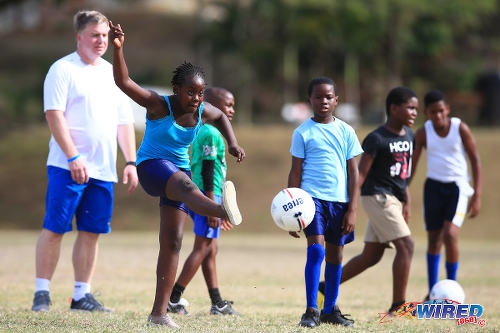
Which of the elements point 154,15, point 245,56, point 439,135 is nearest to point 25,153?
point 245,56

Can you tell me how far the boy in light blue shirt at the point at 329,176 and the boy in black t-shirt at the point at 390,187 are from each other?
0.92 meters

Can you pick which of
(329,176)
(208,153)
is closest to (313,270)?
(329,176)

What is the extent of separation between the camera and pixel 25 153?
32625 mm

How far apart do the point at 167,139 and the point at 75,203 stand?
1.73 m

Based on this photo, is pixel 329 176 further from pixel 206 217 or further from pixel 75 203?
pixel 75 203

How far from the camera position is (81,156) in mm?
7211

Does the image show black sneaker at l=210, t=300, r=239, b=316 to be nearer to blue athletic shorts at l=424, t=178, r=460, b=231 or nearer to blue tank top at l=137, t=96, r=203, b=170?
blue tank top at l=137, t=96, r=203, b=170

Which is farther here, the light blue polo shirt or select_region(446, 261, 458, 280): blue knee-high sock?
select_region(446, 261, 458, 280): blue knee-high sock

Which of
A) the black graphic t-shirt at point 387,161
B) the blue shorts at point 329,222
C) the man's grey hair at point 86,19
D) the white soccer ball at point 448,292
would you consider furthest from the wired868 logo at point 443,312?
the man's grey hair at point 86,19

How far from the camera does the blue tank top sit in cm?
579

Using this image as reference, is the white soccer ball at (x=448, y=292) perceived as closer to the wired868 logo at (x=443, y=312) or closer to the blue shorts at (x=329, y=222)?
the wired868 logo at (x=443, y=312)

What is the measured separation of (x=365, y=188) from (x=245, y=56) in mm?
39452

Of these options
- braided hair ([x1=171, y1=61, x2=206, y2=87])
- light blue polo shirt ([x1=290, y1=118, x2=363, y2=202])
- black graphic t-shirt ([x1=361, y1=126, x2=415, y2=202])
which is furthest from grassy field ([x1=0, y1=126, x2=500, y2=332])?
braided hair ([x1=171, y1=61, x2=206, y2=87])

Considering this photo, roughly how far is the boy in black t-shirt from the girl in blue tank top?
213 centimetres
